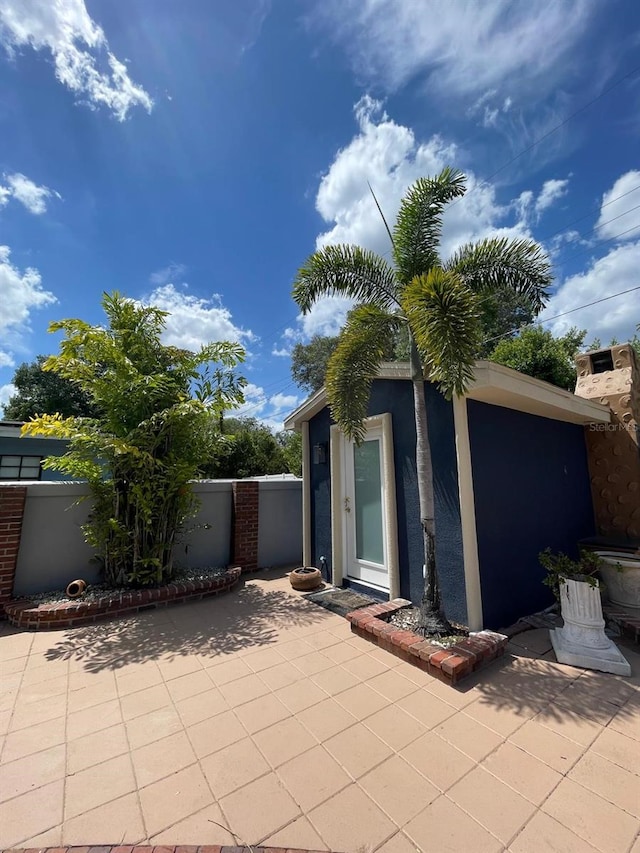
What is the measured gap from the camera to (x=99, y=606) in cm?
462

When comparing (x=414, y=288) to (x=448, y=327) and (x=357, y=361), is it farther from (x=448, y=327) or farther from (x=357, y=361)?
(x=357, y=361)

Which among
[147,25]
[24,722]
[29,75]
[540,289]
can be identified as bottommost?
[24,722]


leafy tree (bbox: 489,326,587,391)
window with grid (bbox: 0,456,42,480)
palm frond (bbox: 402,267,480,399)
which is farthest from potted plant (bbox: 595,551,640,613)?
window with grid (bbox: 0,456,42,480)

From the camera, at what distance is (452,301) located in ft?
10.2

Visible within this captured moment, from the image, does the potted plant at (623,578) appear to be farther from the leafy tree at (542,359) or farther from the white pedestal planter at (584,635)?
the leafy tree at (542,359)

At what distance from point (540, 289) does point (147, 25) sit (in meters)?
6.74

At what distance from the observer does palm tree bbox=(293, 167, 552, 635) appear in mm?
3752

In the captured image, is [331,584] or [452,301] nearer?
[452,301]

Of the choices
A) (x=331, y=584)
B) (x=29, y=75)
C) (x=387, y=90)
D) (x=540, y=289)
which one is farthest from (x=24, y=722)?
(x=387, y=90)

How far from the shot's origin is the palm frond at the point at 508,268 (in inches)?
151

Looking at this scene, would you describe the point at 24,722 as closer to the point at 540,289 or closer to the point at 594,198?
the point at 540,289

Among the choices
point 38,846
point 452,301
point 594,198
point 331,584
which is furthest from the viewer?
point 594,198

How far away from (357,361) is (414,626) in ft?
10.3

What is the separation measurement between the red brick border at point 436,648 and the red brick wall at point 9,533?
4680 mm
